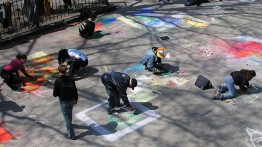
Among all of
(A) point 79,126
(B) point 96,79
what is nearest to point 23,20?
(B) point 96,79

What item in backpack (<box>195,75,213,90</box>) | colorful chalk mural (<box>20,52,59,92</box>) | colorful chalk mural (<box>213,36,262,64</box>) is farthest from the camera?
→ colorful chalk mural (<box>213,36,262,64</box>)

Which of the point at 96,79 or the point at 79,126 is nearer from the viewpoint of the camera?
the point at 79,126

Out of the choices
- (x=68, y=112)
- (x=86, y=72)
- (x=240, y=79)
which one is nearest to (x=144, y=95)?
(x=86, y=72)

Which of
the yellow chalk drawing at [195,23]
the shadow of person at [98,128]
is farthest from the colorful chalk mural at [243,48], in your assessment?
the shadow of person at [98,128]

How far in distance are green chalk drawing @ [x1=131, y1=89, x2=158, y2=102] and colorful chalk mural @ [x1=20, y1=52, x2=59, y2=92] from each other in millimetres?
2419

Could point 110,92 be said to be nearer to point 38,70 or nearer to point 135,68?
point 135,68

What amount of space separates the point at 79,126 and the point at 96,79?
214cm

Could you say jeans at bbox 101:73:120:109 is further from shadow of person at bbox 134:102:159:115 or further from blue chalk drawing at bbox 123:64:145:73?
blue chalk drawing at bbox 123:64:145:73

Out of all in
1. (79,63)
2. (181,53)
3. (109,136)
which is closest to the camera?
(109,136)

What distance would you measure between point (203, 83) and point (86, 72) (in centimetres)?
316

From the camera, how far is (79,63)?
31.9 ft

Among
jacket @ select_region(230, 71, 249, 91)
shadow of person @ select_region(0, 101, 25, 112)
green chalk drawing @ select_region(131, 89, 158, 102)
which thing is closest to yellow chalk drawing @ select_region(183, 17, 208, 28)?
jacket @ select_region(230, 71, 249, 91)

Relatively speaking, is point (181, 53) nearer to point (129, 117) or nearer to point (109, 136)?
point (129, 117)

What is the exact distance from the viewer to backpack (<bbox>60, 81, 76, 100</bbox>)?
6852mm
